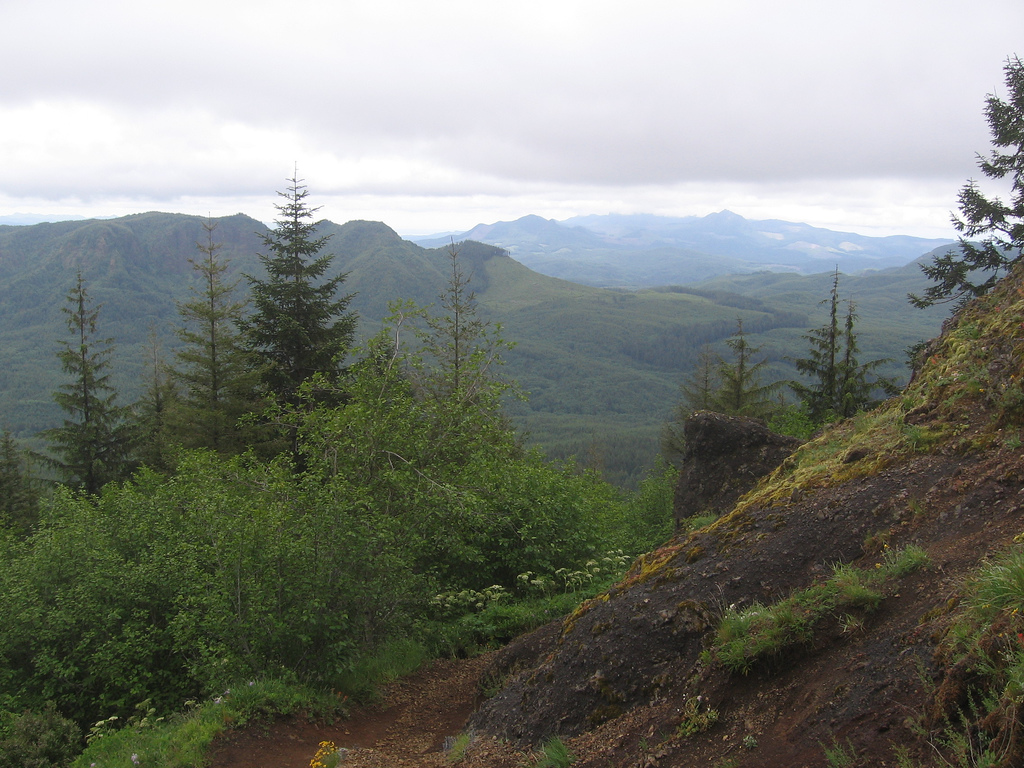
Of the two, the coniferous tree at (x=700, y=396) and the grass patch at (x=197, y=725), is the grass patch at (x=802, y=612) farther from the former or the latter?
the coniferous tree at (x=700, y=396)

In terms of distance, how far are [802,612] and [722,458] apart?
252 inches

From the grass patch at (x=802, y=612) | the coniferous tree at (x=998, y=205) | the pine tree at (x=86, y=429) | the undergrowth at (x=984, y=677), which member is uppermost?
the coniferous tree at (x=998, y=205)

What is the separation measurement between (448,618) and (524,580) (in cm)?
141

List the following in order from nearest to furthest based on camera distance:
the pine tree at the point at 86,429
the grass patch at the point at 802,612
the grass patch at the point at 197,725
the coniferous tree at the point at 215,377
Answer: the grass patch at the point at 802,612 → the grass patch at the point at 197,725 → the coniferous tree at the point at 215,377 → the pine tree at the point at 86,429

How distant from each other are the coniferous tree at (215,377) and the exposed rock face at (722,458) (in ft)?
49.7

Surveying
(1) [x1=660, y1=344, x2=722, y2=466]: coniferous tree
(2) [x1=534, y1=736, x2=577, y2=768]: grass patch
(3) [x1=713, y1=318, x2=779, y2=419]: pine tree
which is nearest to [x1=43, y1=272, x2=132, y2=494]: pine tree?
(1) [x1=660, y1=344, x2=722, y2=466]: coniferous tree

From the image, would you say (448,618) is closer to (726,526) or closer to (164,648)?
(164,648)

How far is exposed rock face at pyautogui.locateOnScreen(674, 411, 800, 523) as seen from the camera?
1025 cm

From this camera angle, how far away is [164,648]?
8.14m

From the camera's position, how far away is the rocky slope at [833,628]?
331 cm

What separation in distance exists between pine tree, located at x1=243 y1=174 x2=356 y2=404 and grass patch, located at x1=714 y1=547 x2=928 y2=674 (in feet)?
61.1

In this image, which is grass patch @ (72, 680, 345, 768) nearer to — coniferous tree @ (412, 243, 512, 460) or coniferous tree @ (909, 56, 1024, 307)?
coniferous tree @ (412, 243, 512, 460)

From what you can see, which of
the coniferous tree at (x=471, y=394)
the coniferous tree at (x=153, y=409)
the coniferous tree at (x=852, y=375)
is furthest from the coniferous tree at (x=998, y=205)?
the coniferous tree at (x=153, y=409)

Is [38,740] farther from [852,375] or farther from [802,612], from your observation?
[852,375]
